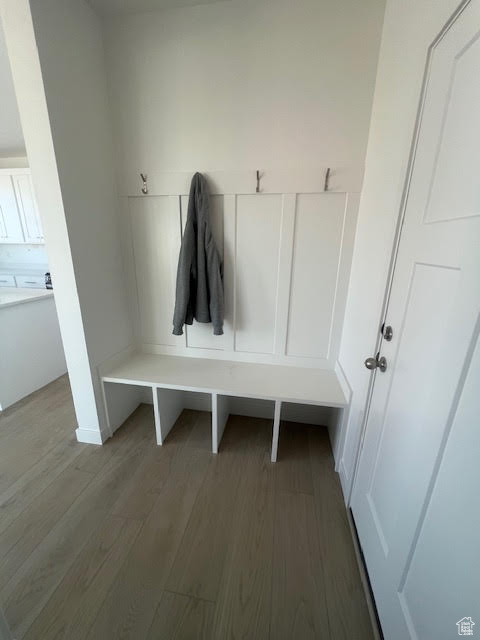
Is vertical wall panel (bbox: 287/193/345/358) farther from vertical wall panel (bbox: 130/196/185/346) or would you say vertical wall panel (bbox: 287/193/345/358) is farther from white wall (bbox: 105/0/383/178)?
vertical wall panel (bbox: 130/196/185/346)

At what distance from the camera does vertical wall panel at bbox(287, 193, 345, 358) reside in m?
1.61

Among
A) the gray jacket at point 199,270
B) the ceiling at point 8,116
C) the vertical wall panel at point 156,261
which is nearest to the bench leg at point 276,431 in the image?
the gray jacket at point 199,270

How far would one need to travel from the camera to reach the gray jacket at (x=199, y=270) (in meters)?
1.64

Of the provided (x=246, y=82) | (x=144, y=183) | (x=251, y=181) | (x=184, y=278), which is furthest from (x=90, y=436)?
(x=246, y=82)

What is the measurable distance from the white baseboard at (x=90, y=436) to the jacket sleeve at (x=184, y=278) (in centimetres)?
93

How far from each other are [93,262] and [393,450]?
1.87m

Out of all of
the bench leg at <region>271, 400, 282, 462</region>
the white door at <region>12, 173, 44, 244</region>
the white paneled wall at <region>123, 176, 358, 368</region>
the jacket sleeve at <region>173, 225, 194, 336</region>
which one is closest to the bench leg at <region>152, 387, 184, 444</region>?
the white paneled wall at <region>123, 176, 358, 368</region>

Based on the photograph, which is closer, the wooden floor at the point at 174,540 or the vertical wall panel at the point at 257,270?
the wooden floor at the point at 174,540

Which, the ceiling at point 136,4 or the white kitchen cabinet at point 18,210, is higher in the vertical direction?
the ceiling at point 136,4

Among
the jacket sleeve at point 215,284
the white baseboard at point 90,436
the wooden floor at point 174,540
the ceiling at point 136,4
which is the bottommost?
the wooden floor at point 174,540

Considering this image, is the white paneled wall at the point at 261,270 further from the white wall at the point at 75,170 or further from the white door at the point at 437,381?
the white door at the point at 437,381

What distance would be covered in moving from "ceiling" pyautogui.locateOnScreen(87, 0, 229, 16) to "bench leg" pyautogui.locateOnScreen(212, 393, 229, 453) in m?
2.26

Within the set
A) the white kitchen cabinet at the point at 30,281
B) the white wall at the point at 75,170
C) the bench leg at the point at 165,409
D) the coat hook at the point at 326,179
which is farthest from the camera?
the white kitchen cabinet at the point at 30,281

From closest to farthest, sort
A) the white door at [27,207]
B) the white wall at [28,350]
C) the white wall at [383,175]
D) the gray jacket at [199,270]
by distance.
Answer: the white wall at [383,175] → the gray jacket at [199,270] → the white wall at [28,350] → the white door at [27,207]
